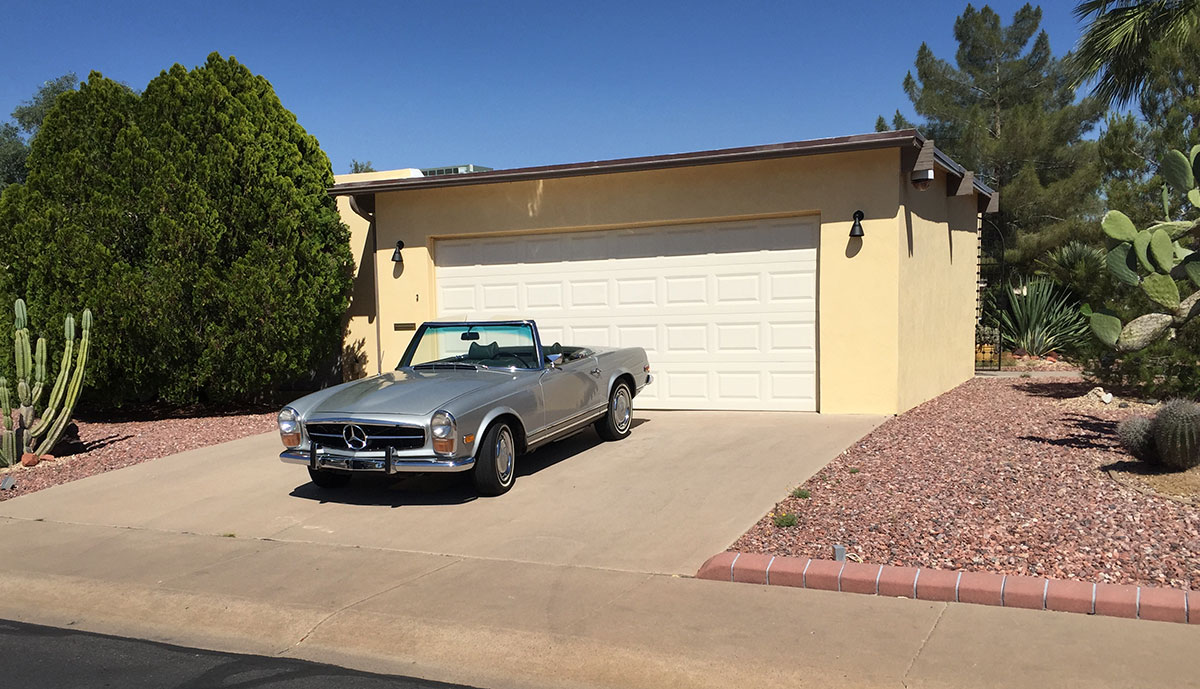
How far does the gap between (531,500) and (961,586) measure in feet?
11.7

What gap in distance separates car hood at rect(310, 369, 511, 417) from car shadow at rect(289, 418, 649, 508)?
0.87m

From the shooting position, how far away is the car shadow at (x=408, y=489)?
7809mm

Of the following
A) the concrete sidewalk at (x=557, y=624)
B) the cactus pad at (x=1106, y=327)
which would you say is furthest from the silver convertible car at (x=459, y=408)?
the cactus pad at (x=1106, y=327)

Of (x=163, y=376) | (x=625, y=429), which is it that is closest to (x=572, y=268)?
(x=625, y=429)

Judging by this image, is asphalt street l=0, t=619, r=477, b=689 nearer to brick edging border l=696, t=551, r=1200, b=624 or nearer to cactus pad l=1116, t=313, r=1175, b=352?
brick edging border l=696, t=551, r=1200, b=624

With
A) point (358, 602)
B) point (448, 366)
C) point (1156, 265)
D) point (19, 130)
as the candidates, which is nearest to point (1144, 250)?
point (1156, 265)

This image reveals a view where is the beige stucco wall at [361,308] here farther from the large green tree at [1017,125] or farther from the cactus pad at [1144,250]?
the large green tree at [1017,125]

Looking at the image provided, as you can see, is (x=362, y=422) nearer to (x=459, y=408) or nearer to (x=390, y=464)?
(x=390, y=464)

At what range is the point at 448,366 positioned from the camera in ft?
28.3

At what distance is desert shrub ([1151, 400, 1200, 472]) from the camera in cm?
677

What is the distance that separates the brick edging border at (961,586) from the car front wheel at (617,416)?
4.01 metres

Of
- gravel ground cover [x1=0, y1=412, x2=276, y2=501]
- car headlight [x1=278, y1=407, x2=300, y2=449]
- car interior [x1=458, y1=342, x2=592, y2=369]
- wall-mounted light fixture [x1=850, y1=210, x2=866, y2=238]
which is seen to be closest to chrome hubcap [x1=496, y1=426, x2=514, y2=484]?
car interior [x1=458, y1=342, x2=592, y2=369]

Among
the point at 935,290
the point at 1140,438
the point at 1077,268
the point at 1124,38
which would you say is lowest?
the point at 1140,438

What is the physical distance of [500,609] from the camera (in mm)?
5270
